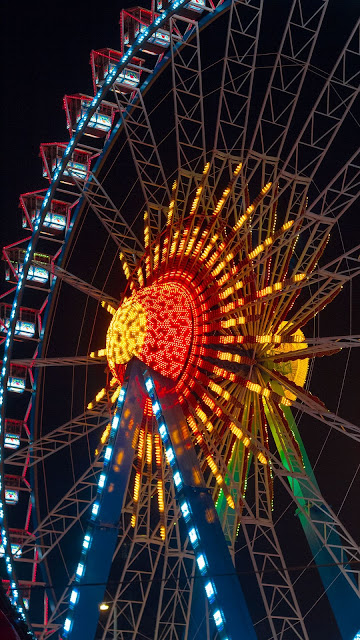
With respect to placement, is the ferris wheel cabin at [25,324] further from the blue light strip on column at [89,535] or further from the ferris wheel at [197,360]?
the blue light strip on column at [89,535]

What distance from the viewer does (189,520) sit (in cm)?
1548

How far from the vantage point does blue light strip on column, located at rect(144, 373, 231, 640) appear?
1430 cm

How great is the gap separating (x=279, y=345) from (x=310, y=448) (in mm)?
10306

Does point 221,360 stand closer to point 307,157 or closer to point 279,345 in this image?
point 279,345

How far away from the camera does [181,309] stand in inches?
747

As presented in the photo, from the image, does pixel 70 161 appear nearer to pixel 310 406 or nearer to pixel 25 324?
pixel 25 324

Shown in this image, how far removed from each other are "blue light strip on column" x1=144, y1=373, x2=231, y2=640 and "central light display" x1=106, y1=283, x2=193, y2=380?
67 centimetres

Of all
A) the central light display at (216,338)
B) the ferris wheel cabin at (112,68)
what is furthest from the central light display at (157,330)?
the ferris wheel cabin at (112,68)

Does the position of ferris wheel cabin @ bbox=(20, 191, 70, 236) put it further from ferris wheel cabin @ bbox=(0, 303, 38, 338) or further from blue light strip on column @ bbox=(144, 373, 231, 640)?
blue light strip on column @ bbox=(144, 373, 231, 640)

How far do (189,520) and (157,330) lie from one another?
4.63 metres

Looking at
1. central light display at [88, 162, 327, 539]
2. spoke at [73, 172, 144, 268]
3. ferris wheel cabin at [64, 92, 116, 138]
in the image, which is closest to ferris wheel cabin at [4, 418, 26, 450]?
spoke at [73, 172, 144, 268]

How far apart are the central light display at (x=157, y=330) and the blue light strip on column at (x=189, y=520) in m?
0.67

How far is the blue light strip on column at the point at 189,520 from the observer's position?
14.3 metres

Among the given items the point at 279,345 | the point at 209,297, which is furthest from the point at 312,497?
the point at 209,297
